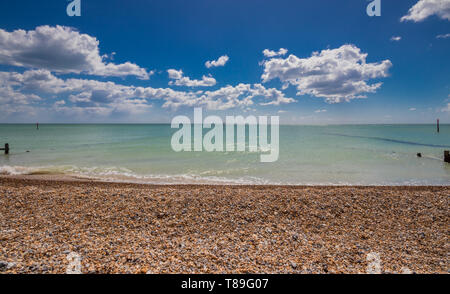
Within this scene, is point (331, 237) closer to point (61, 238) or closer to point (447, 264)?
point (447, 264)

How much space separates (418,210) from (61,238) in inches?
447

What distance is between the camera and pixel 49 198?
325 inches

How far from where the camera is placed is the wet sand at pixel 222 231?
14.6 feet

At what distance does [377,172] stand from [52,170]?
2534 centimetres

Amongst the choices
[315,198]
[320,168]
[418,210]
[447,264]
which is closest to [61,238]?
[315,198]

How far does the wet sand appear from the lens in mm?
4441

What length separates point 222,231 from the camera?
243 inches

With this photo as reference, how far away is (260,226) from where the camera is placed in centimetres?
646

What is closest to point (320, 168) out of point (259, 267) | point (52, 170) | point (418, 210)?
point (418, 210)

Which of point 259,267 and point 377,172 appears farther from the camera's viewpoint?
point 377,172

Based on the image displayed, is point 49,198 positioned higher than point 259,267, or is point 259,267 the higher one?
point 49,198
